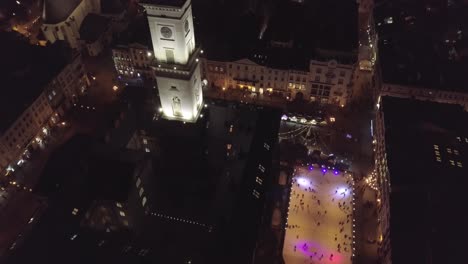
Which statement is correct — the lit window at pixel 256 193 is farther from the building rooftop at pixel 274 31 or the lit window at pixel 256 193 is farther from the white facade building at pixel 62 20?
the white facade building at pixel 62 20

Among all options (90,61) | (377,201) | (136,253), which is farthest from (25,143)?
(377,201)

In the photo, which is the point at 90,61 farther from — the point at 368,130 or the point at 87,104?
the point at 368,130

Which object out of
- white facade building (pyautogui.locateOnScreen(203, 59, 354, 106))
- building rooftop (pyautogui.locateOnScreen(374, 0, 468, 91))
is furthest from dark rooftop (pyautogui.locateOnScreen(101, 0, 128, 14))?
→ building rooftop (pyautogui.locateOnScreen(374, 0, 468, 91))

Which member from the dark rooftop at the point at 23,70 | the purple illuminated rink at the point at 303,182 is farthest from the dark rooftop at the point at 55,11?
the purple illuminated rink at the point at 303,182

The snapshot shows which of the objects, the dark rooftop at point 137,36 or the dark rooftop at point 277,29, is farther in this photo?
the dark rooftop at point 137,36

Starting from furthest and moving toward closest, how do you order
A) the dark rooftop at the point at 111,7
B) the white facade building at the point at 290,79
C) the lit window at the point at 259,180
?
the dark rooftop at the point at 111,7 → the white facade building at the point at 290,79 → the lit window at the point at 259,180

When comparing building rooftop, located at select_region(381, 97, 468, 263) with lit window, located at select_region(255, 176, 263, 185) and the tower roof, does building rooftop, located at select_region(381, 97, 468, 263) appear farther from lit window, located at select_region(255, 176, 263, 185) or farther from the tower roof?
the tower roof
